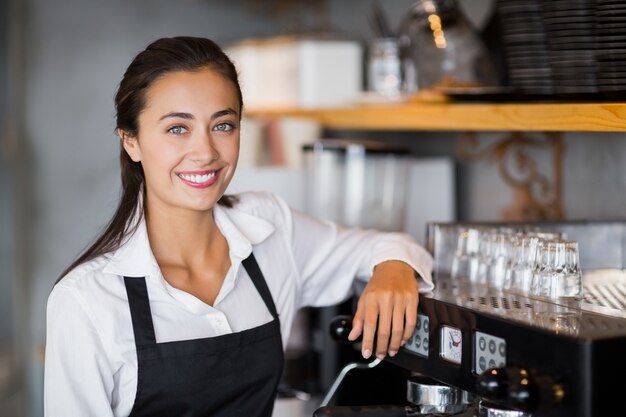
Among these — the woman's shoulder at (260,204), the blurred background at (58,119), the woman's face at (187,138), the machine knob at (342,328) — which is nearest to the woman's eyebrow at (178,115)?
the woman's face at (187,138)

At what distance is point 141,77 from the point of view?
5.33 feet

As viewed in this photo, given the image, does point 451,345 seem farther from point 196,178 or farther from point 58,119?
point 58,119

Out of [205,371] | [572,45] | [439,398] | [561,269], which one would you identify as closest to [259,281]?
[205,371]

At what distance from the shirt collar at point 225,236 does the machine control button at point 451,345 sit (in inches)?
19.8

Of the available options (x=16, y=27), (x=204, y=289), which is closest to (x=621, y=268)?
(x=204, y=289)

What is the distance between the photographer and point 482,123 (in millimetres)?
1910

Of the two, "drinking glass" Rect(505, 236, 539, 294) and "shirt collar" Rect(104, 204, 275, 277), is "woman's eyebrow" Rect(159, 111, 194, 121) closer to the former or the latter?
"shirt collar" Rect(104, 204, 275, 277)

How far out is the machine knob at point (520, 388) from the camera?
1137 millimetres

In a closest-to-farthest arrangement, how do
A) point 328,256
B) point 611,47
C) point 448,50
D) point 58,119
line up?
point 611,47 → point 328,256 → point 448,50 → point 58,119

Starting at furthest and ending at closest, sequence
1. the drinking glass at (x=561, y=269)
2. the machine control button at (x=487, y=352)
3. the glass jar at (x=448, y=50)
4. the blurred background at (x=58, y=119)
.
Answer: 1. the blurred background at (x=58, y=119)
2. the glass jar at (x=448, y=50)
3. the drinking glass at (x=561, y=269)
4. the machine control button at (x=487, y=352)

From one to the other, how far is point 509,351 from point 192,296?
2.01ft

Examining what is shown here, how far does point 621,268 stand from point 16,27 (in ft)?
8.82

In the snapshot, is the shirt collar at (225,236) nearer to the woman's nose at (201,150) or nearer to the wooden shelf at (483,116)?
the woman's nose at (201,150)

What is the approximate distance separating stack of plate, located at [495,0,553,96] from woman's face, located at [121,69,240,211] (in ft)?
1.87
